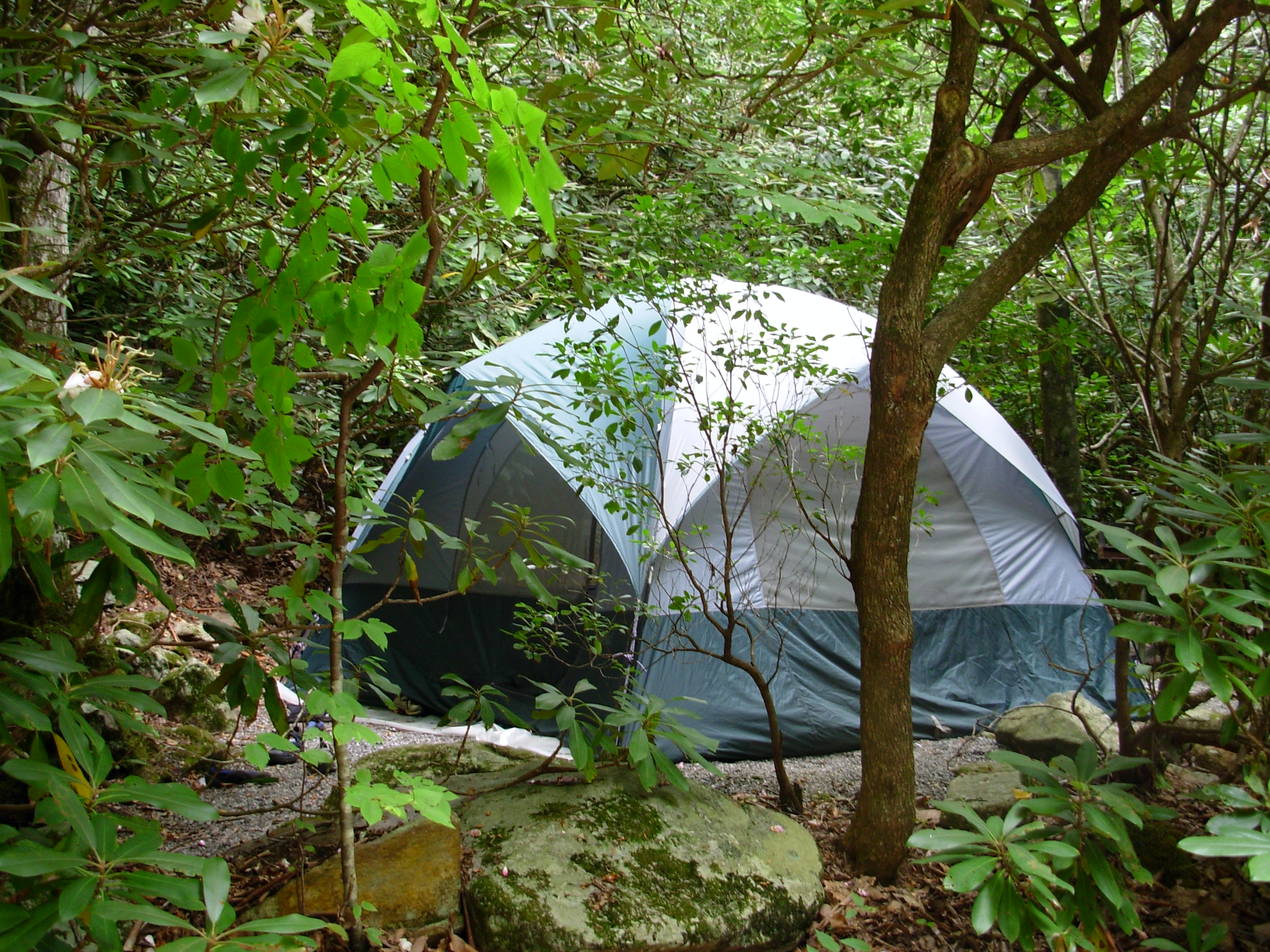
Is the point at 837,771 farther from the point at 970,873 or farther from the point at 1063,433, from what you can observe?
the point at 1063,433

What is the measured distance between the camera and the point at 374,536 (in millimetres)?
4512

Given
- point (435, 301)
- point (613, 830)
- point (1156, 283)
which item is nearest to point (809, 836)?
point (613, 830)

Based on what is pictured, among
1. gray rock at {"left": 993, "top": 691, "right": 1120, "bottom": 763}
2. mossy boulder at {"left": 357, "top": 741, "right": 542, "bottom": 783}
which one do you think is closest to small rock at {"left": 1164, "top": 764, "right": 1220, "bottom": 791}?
gray rock at {"left": 993, "top": 691, "right": 1120, "bottom": 763}

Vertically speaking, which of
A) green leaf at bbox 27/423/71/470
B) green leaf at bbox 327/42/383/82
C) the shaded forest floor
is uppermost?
green leaf at bbox 327/42/383/82

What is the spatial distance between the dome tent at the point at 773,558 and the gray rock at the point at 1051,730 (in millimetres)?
386

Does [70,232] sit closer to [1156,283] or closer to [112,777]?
[112,777]

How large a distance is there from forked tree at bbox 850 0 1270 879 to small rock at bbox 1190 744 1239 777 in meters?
1.18

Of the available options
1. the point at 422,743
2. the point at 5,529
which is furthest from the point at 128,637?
the point at 5,529

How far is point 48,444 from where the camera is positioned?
89 centimetres

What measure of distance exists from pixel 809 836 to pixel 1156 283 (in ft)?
6.54

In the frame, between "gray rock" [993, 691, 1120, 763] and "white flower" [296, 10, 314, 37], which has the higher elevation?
"white flower" [296, 10, 314, 37]

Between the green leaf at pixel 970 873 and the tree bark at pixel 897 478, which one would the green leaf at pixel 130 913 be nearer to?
the green leaf at pixel 970 873

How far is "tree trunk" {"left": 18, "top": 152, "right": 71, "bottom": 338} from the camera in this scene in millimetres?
2021

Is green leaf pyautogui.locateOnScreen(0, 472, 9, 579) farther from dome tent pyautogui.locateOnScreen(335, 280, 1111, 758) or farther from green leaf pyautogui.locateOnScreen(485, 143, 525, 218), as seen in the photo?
dome tent pyautogui.locateOnScreen(335, 280, 1111, 758)
